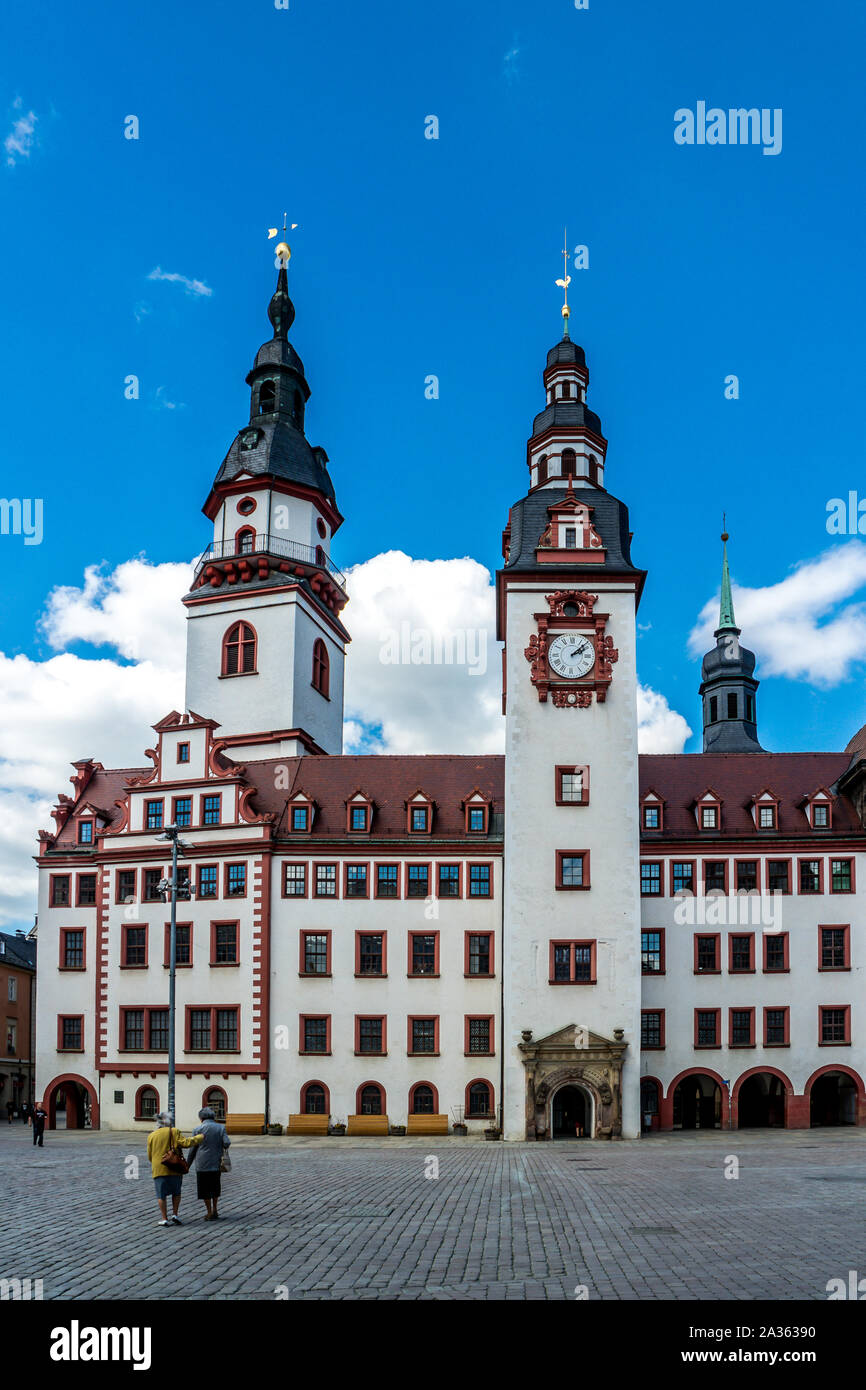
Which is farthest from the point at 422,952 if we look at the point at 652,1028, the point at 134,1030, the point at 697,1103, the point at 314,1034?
the point at 697,1103

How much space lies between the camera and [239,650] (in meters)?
64.1

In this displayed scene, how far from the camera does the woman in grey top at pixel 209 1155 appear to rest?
20.0m

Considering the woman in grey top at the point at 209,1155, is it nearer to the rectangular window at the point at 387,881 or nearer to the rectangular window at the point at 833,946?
the rectangular window at the point at 387,881

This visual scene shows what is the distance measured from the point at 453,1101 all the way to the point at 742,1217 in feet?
100

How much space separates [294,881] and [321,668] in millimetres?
17067

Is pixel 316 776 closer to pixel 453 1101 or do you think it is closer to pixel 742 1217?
pixel 453 1101

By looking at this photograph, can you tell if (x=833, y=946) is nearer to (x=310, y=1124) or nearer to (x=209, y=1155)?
(x=310, y=1124)

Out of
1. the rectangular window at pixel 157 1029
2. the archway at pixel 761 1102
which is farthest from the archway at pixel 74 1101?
the archway at pixel 761 1102

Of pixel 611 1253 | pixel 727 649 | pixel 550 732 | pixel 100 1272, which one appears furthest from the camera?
pixel 727 649

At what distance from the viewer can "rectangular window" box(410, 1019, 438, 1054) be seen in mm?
50875

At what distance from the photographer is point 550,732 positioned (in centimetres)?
5022

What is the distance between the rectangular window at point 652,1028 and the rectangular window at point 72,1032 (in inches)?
958
